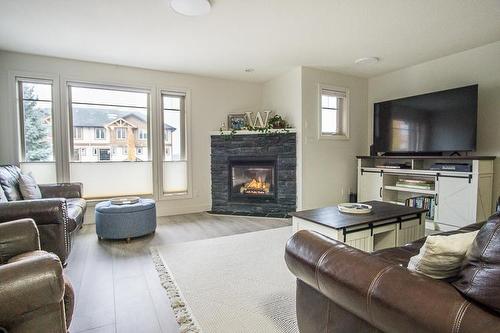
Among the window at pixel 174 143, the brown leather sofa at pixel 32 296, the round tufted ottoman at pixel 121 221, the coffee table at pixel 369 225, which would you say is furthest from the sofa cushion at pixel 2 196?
the coffee table at pixel 369 225

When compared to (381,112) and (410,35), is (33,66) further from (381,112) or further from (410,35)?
(381,112)

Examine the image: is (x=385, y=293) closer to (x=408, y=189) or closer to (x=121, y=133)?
(x=408, y=189)

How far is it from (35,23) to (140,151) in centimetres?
212

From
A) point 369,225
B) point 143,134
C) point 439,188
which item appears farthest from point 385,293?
point 143,134

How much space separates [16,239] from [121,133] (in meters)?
3.11

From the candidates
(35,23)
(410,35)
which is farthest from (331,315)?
(35,23)

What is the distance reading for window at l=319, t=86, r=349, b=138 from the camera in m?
4.66

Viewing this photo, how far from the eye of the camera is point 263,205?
4.72 m

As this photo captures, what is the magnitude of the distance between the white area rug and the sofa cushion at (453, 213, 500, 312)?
1059 millimetres

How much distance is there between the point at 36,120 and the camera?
12.6 ft

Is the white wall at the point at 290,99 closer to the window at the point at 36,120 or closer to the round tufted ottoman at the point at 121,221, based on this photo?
the round tufted ottoman at the point at 121,221

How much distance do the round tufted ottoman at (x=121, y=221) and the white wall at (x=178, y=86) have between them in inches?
53.6

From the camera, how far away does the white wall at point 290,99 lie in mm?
4430

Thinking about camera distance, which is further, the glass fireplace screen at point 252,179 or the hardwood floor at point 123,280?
the glass fireplace screen at point 252,179
